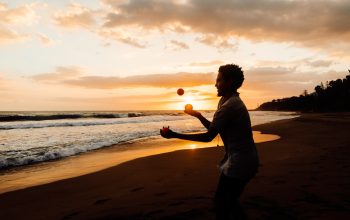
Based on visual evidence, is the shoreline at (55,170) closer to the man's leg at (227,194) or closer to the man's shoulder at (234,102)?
the man's leg at (227,194)

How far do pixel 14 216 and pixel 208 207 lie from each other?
3.26m

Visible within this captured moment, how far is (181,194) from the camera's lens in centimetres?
595

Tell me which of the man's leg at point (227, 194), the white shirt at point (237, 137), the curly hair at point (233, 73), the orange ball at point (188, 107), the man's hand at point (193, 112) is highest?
the curly hair at point (233, 73)

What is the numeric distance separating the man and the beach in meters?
1.76

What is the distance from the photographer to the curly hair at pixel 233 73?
10.1 ft

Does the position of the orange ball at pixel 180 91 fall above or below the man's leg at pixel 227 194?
above

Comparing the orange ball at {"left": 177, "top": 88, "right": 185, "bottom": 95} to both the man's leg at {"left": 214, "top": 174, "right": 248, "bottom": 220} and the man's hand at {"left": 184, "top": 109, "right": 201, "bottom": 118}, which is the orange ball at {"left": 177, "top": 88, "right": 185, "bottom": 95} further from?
the man's leg at {"left": 214, "top": 174, "right": 248, "bottom": 220}

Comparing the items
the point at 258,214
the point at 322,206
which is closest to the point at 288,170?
the point at 322,206

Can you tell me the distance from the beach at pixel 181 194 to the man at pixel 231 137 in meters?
1.76

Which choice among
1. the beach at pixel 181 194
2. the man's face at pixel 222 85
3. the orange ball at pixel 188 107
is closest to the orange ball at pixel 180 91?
the orange ball at pixel 188 107

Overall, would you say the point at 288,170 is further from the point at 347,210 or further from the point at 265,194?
the point at 347,210

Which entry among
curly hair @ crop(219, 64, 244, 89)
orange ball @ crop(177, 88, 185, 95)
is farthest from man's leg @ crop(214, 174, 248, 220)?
orange ball @ crop(177, 88, 185, 95)

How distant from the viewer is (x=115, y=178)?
8070 mm

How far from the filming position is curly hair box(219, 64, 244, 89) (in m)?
3.09
